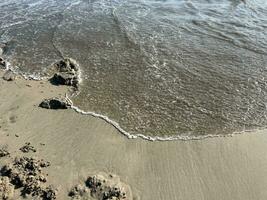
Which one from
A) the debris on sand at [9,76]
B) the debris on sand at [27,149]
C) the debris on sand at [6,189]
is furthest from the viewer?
the debris on sand at [9,76]

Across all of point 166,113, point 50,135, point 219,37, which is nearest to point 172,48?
point 219,37

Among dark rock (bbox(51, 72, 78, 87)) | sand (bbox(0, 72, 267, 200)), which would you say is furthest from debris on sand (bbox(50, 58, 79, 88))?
sand (bbox(0, 72, 267, 200))

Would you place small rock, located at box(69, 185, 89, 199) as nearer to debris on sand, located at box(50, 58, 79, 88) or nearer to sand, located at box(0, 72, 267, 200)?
sand, located at box(0, 72, 267, 200)

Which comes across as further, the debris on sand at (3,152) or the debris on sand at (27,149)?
the debris on sand at (27,149)

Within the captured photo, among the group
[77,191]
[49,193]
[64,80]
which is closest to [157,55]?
[64,80]

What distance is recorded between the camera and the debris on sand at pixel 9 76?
13.9 metres

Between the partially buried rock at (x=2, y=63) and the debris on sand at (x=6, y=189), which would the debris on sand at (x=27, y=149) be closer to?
the debris on sand at (x=6, y=189)

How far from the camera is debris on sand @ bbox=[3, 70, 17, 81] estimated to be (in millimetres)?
13916

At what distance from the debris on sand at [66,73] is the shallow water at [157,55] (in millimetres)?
303

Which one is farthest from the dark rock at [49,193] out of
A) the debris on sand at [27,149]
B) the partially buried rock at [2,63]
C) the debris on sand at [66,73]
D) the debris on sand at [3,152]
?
the partially buried rock at [2,63]

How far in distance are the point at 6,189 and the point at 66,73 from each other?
5603mm

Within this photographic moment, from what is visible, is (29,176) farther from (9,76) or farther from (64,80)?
(9,76)

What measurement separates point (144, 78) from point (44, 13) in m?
7.71

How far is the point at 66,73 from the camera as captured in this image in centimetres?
1405
